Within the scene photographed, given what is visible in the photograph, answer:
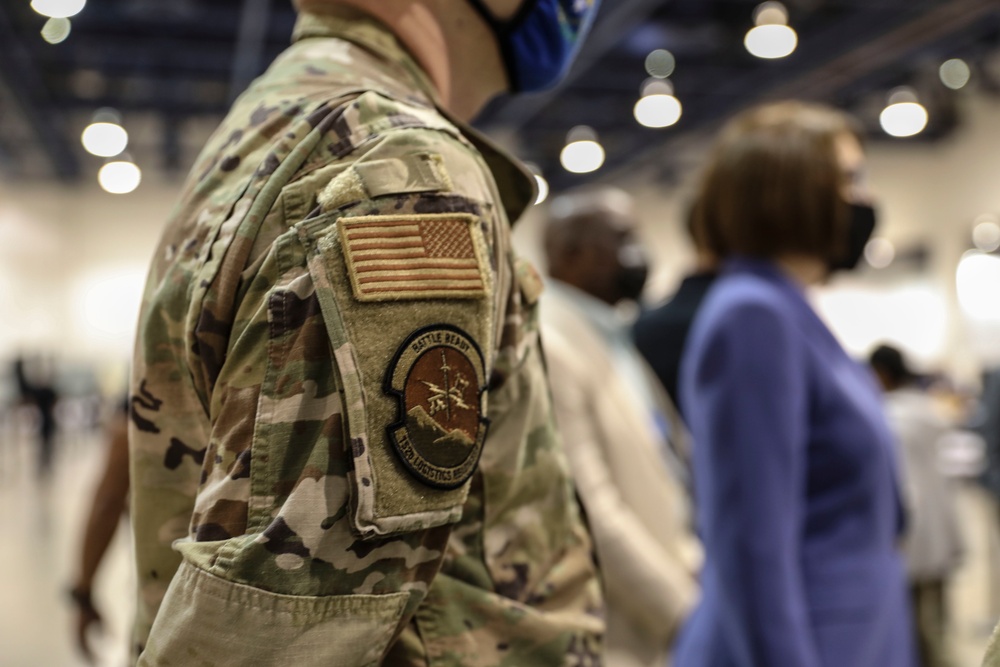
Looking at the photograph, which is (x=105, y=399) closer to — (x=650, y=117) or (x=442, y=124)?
(x=650, y=117)

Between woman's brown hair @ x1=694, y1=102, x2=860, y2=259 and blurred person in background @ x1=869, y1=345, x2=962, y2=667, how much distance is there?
2961 millimetres

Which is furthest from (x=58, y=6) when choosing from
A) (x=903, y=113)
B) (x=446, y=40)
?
(x=903, y=113)

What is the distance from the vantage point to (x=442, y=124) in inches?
36.2

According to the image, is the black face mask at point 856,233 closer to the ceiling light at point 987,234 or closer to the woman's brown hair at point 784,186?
the woman's brown hair at point 784,186

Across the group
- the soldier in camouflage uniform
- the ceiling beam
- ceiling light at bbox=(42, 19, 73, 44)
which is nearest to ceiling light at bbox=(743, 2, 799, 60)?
the ceiling beam

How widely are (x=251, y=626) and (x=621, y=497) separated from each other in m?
1.80

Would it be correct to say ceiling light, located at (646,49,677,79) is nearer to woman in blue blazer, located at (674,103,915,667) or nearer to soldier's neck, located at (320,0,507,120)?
woman in blue blazer, located at (674,103,915,667)

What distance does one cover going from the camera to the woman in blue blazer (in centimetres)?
161

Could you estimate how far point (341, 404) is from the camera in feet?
2.59

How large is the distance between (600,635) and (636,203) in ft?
58.1

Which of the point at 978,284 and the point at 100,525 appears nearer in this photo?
the point at 100,525

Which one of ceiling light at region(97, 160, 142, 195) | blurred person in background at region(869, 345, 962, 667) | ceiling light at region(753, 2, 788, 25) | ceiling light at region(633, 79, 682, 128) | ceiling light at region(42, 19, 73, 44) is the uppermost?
ceiling light at region(42, 19, 73, 44)

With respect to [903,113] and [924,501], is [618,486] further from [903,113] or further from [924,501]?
[903,113]

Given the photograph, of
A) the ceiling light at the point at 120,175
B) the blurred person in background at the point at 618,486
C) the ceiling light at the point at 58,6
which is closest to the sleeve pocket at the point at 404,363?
the blurred person in background at the point at 618,486
